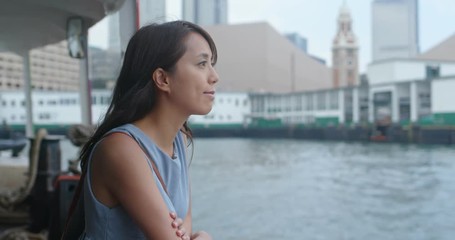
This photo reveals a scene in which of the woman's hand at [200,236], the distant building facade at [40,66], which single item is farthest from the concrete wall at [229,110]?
the woman's hand at [200,236]

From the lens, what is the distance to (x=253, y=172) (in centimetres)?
1144

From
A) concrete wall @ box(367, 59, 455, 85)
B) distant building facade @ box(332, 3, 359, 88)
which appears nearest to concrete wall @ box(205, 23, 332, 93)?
distant building facade @ box(332, 3, 359, 88)

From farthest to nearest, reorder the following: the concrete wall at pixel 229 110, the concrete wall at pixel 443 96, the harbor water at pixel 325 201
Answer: the concrete wall at pixel 229 110
the concrete wall at pixel 443 96
the harbor water at pixel 325 201

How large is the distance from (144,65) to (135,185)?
0.46 feet

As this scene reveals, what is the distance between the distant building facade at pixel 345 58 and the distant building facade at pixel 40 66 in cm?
4708

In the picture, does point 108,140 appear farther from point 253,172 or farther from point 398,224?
point 253,172

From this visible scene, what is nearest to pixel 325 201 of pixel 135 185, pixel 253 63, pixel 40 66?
pixel 40 66

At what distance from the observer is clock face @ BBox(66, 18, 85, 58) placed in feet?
7.61

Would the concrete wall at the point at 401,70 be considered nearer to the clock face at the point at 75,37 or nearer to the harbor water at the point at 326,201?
the harbor water at the point at 326,201

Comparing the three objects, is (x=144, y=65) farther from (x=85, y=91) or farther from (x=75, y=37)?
(x=85, y=91)

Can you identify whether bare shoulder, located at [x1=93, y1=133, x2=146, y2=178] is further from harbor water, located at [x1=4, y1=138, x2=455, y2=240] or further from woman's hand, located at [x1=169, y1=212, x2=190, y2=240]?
harbor water, located at [x1=4, y1=138, x2=455, y2=240]

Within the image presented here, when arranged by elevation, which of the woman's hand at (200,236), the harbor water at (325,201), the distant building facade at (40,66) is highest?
the distant building facade at (40,66)

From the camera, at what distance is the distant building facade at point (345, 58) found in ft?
163

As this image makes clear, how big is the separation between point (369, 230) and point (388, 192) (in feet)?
10.3
